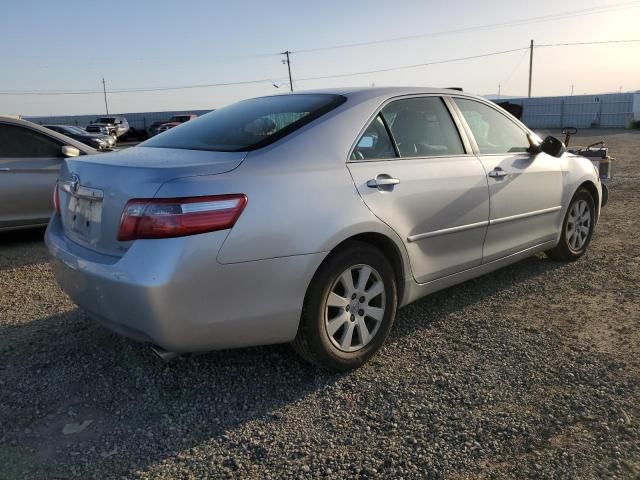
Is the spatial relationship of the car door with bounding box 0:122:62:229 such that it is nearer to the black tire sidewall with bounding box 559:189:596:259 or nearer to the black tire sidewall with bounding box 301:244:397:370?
the black tire sidewall with bounding box 301:244:397:370

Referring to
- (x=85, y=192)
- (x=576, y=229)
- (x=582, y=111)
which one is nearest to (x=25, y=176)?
(x=85, y=192)

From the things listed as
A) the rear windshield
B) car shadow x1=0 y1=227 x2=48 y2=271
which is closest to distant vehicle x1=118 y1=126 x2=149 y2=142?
car shadow x1=0 y1=227 x2=48 y2=271

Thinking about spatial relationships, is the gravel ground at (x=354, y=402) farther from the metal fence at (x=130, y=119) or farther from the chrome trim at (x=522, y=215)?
the metal fence at (x=130, y=119)

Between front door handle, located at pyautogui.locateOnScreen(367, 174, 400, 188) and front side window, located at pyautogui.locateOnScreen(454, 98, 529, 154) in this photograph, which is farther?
front side window, located at pyautogui.locateOnScreen(454, 98, 529, 154)

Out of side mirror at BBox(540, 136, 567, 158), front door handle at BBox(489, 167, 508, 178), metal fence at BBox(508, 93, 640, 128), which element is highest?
side mirror at BBox(540, 136, 567, 158)

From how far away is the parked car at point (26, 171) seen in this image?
19.8 feet

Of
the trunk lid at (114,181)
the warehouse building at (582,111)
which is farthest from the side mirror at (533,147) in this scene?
the warehouse building at (582,111)

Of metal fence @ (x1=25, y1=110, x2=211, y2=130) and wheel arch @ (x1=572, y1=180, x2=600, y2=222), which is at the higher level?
wheel arch @ (x1=572, y1=180, x2=600, y2=222)

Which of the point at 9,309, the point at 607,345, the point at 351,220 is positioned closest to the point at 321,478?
the point at 351,220

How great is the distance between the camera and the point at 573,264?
514 centimetres

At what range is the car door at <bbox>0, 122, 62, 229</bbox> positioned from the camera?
6.02m

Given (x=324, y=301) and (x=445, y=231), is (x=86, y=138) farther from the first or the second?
(x=324, y=301)

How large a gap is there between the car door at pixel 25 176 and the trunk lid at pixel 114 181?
339 cm

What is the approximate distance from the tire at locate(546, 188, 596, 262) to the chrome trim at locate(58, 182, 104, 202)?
3.86 m
